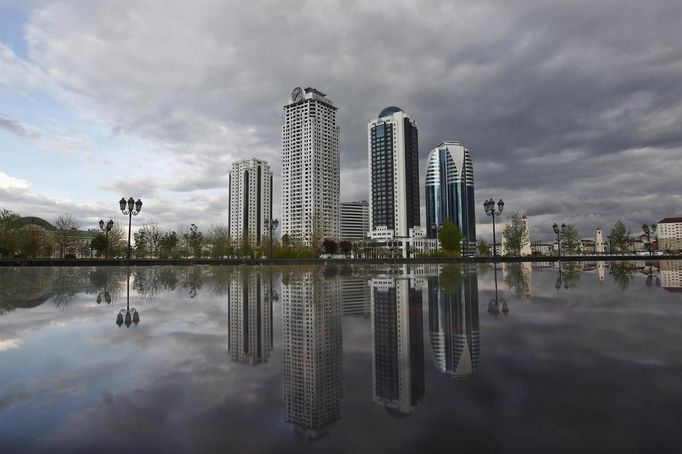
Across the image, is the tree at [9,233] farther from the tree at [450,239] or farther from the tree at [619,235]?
the tree at [619,235]

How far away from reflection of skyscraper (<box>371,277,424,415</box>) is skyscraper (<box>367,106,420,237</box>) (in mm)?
152834

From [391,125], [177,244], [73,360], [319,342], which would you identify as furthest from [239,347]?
[391,125]

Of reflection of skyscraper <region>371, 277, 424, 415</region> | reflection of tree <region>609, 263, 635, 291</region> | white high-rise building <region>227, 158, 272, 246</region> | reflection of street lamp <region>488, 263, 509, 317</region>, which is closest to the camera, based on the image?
reflection of skyscraper <region>371, 277, 424, 415</region>

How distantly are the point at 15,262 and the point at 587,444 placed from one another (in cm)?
5535

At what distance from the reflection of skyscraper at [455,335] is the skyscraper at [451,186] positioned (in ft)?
557

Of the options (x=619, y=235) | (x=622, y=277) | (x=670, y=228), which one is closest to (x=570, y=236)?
→ (x=619, y=235)

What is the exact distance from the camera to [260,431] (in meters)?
3.08

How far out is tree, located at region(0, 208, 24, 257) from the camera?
54.2 m

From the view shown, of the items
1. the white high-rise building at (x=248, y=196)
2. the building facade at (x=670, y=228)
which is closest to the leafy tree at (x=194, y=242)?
the white high-rise building at (x=248, y=196)

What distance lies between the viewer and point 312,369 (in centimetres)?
484

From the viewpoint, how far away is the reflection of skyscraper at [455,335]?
Result: 486cm

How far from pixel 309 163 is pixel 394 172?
3742 centimetres

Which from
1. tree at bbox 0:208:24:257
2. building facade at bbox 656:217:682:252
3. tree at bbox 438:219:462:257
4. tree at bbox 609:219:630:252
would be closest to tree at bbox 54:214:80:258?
tree at bbox 0:208:24:257

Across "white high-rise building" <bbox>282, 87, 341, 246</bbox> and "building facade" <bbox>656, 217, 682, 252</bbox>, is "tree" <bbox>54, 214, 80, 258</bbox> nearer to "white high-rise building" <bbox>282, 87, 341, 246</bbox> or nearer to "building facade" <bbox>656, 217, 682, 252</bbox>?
"white high-rise building" <bbox>282, 87, 341, 246</bbox>
